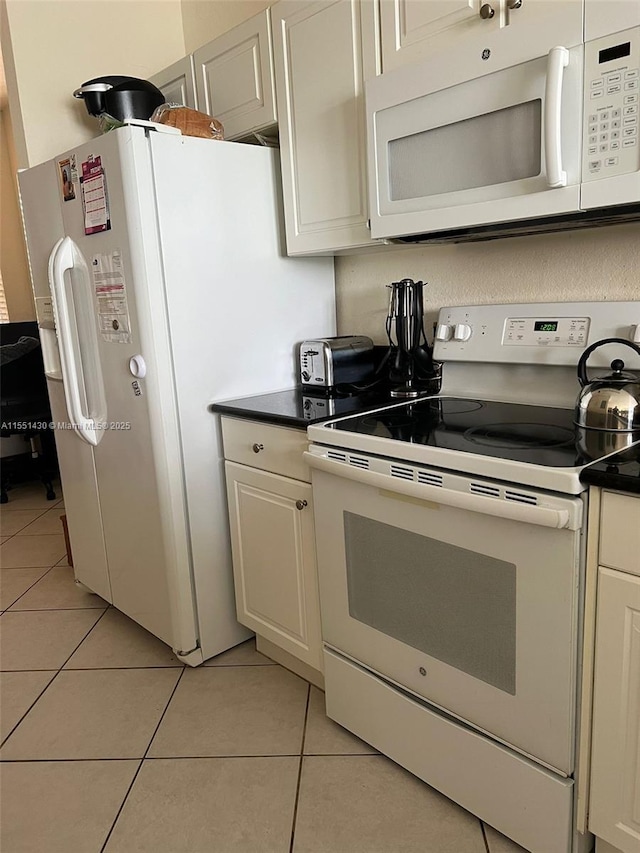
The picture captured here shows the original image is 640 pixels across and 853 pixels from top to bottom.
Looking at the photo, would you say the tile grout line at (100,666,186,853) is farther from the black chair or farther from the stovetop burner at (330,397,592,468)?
the black chair

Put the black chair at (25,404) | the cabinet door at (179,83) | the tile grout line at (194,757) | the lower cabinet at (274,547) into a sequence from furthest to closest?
the black chair at (25,404) < the cabinet door at (179,83) < the lower cabinet at (274,547) < the tile grout line at (194,757)

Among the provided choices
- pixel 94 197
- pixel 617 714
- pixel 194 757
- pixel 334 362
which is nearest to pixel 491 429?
pixel 617 714

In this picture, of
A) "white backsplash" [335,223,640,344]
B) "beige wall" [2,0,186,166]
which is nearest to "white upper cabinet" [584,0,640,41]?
"white backsplash" [335,223,640,344]

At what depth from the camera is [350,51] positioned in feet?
5.51

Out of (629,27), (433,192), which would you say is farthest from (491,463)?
(629,27)

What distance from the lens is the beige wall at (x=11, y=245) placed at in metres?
5.20

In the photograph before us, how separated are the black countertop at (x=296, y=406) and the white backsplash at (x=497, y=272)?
0.36m

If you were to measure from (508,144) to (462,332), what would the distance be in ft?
1.88

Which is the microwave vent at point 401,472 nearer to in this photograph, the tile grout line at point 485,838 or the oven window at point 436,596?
the oven window at point 436,596

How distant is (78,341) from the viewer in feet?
7.03

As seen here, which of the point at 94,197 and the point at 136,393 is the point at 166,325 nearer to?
the point at 136,393

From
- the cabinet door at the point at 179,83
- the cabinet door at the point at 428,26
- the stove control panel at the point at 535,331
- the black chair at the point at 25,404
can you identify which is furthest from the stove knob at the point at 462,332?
the black chair at the point at 25,404

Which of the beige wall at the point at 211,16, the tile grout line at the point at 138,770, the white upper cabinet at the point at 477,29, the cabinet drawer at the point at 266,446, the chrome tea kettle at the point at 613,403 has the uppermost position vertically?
the beige wall at the point at 211,16

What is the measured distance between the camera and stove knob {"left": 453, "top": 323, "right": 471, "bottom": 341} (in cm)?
182
